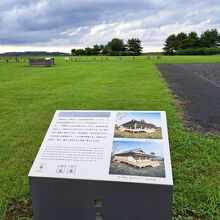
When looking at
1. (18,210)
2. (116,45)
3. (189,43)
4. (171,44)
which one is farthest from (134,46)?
(18,210)

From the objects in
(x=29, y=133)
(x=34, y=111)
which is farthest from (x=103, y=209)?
(x=34, y=111)

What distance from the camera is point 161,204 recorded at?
9.03ft

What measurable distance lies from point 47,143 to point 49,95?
8.95 metres

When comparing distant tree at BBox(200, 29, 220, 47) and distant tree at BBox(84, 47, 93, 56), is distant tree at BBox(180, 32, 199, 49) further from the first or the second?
distant tree at BBox(84, 47, 93, 56)

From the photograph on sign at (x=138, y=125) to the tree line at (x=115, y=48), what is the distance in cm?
9467

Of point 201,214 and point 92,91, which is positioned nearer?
point 201,214

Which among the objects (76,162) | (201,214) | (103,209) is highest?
(76,162)

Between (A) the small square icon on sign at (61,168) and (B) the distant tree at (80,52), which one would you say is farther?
(B) the distant tree at (80,52)

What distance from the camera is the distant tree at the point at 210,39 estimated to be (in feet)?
350

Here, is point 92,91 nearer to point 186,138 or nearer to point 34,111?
point 34,111

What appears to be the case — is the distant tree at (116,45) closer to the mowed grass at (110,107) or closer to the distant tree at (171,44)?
the distant tree at (171,44)

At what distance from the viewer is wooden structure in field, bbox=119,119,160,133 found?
3.16 m

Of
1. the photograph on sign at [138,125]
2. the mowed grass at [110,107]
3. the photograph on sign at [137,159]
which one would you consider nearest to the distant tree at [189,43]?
the mowed grass at [110,107]

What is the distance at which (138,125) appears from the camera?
10.6ft
